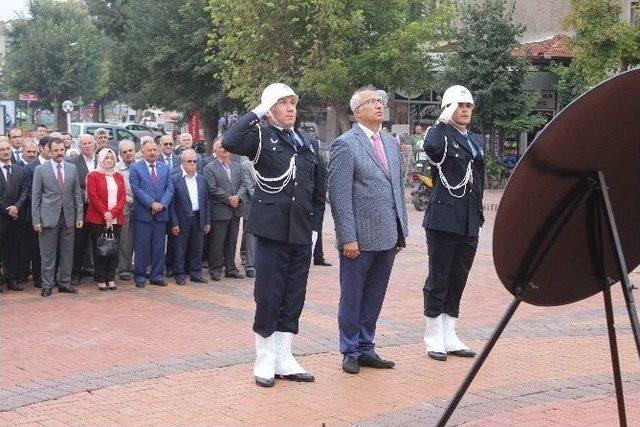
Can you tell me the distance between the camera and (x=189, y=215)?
1322cm

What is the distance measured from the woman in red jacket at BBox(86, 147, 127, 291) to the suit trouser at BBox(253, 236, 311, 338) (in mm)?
5387

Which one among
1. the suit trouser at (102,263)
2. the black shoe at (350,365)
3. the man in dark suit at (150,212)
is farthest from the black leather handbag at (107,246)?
the black shoe at (350,365)

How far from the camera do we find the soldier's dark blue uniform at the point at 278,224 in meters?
7.31

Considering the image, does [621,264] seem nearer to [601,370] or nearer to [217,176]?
[601,370]

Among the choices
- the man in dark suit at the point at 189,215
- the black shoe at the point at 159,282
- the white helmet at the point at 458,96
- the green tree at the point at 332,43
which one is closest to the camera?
the white helmet at the point at 458,96

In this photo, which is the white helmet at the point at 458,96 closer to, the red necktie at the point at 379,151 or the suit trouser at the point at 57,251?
the red necktie at the point at 379,151

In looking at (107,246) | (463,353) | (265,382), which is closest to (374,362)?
(463,353)

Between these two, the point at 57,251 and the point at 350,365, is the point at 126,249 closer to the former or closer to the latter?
the point at 57,251

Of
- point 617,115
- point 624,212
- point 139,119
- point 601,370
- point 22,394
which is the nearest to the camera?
point 617,115

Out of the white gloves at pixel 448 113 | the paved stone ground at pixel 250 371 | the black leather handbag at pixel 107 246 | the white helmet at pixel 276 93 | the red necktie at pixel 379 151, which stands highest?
the white helmet at pixel 276 93

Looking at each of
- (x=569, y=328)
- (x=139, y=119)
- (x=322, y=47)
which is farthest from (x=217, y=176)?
(x=139, y=119)

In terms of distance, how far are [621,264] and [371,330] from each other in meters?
4.17

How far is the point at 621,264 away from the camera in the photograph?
13.1 feet

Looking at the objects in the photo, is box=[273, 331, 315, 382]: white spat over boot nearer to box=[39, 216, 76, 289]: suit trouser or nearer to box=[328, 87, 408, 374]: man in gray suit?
box=[328, 87, 408, 374]: man in gray suit
